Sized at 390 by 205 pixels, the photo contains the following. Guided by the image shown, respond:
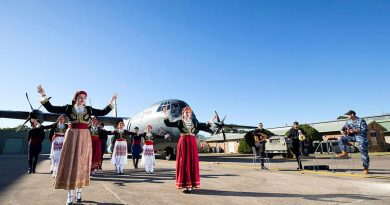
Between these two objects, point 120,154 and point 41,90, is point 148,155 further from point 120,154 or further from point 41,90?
point 41,90

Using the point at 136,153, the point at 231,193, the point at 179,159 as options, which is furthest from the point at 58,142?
the point at 231,193

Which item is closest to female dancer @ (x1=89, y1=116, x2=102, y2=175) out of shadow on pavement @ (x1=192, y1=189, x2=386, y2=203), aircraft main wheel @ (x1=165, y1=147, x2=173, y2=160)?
shadow on pavement @ (x1=192, y1=189, x2=386, y2=203)

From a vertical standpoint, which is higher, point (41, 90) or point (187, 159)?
point (41, 90)

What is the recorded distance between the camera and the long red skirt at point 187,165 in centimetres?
645

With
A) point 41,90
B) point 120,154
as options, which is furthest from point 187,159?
point 120,154

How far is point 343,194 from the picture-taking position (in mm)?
5750

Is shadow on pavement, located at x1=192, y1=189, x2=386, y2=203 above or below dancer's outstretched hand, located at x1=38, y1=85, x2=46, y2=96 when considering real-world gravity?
below

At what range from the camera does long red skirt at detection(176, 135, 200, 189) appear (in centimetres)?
645

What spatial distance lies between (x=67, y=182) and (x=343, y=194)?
598cm

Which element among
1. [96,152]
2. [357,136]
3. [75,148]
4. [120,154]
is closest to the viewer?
[75,148]

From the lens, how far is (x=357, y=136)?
9.95m

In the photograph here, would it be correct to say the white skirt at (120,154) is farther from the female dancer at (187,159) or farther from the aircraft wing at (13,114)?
the aircraft wing at (13,114)

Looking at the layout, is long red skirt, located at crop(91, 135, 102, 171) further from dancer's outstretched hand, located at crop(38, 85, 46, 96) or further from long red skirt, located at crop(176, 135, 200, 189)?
dancer's outstretched hand, located at crop(38, 85, 46, 96)

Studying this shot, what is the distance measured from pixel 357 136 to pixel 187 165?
7.34 m
